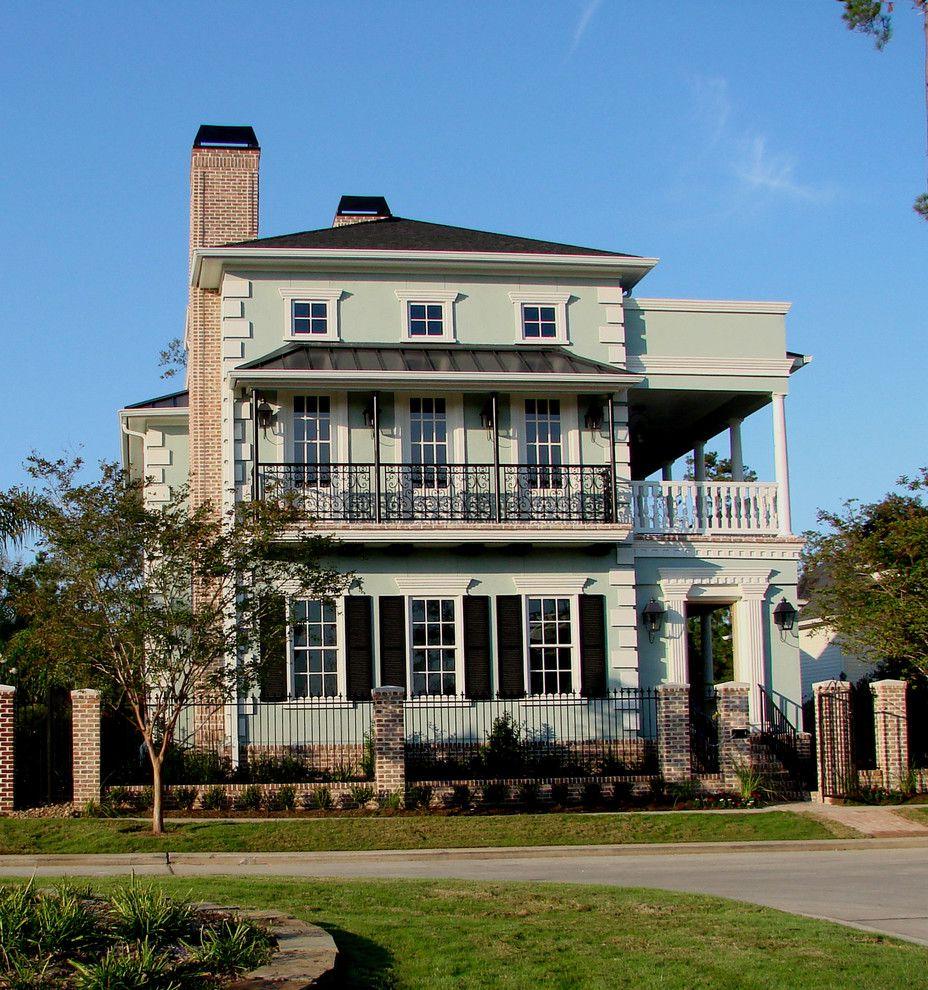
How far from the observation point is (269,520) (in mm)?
19562

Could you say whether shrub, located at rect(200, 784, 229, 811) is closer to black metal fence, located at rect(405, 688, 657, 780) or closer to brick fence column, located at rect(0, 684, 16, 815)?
brick fence column, located at rect(0, 684, 16, 815)

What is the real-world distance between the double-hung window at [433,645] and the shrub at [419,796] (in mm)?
3446

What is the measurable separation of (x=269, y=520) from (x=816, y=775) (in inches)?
416

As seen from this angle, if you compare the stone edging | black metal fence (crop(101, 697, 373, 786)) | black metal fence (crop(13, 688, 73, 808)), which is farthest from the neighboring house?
the stone edging

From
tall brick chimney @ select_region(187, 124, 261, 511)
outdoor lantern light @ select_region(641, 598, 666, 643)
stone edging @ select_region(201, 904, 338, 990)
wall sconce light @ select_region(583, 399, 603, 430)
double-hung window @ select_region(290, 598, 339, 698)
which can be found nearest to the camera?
stone edging @ select_region(201, 904, 338, 990)

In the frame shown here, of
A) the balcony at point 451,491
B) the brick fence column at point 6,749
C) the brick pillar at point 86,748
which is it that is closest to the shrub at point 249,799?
the brick pillar at point 86,748

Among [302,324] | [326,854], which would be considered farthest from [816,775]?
[302,324]

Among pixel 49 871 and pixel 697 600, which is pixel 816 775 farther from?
pixel 49 871

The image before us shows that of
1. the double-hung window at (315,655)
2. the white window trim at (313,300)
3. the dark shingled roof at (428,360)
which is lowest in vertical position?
the double-hung window at (315,655)

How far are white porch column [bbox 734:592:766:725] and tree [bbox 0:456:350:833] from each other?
1010 cm

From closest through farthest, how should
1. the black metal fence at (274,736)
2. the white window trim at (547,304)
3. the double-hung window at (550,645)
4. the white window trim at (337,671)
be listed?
the black metal fence at (274,736) → the white window trim at (337,671) → the double-hung window at (550,645) → the white window trim at (547,304)

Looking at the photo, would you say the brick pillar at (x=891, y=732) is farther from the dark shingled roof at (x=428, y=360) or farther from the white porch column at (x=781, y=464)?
the dark shingled roof at (x=428, y=360)

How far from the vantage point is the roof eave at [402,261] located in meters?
25.0

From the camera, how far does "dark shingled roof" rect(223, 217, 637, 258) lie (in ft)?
84.5
